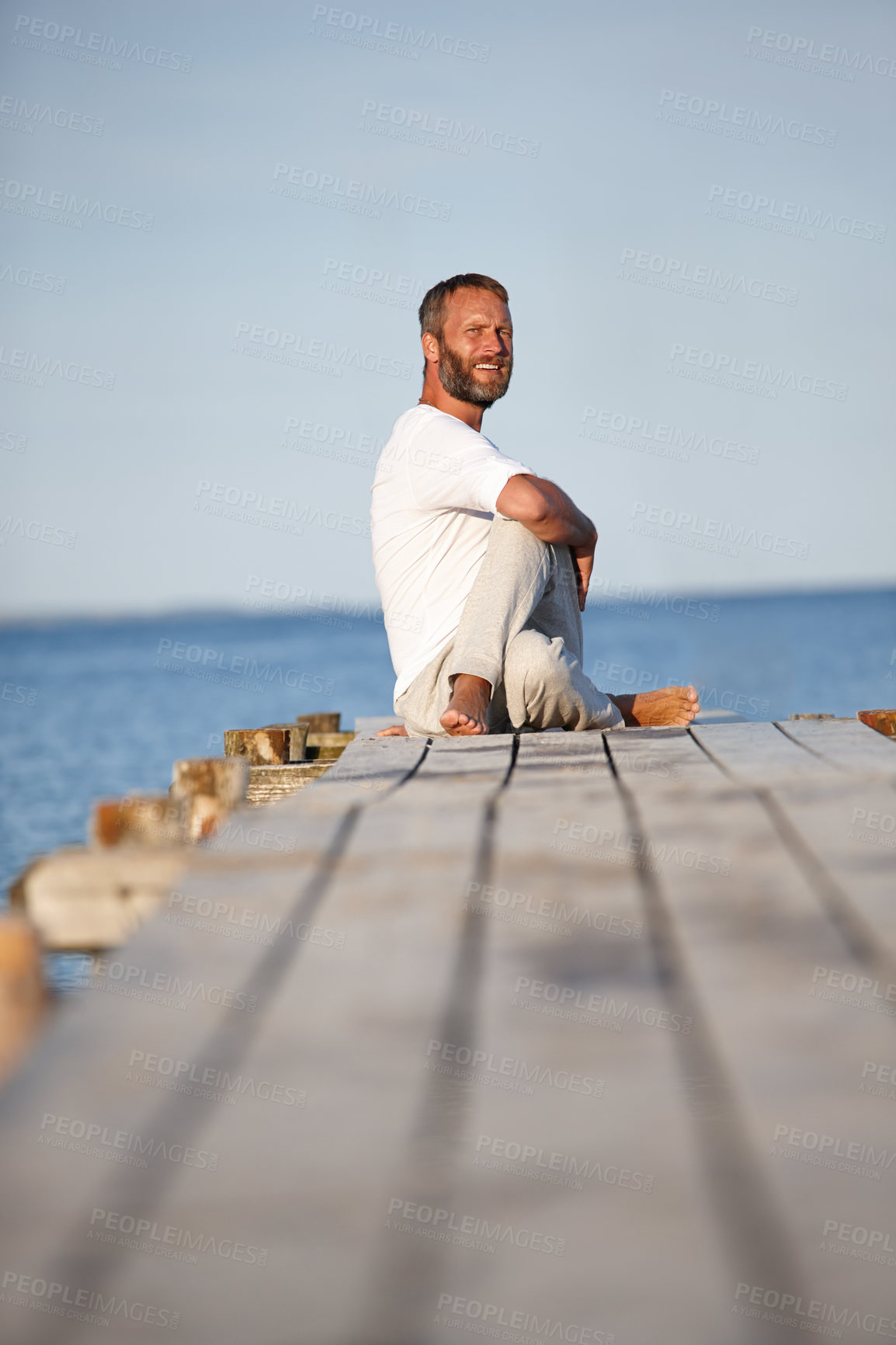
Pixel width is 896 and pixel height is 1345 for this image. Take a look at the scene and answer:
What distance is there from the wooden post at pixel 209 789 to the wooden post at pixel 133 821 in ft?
1.39

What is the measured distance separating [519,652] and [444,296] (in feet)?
4.95

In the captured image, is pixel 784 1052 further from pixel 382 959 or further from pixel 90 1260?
pixel 90 1260

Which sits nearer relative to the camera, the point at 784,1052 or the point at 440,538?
the point at 784,1052

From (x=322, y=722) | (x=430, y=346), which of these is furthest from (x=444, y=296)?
(x=322, y=722)

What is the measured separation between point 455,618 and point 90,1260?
9.85ft

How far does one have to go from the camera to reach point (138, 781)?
19.9m

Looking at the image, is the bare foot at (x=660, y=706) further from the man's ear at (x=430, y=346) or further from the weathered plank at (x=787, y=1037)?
the weathered plank at (x=787, y=1037)

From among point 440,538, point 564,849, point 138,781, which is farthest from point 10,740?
point 564,849

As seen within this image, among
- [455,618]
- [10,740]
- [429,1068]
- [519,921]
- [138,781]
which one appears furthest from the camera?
[10,740]

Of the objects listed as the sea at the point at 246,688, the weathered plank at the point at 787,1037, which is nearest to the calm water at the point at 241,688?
the sea at the point at 246,688

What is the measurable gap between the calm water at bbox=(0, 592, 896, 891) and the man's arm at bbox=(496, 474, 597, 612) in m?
1.04

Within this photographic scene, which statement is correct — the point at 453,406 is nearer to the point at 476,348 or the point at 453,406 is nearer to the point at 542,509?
the point at 476,348

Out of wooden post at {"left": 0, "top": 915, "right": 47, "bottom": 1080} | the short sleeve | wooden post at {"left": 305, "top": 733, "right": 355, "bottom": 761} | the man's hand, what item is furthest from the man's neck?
wooden post at {"left": 0, "top": 915, "right": 47, "bottom": 1080}

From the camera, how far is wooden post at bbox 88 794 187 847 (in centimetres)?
224
